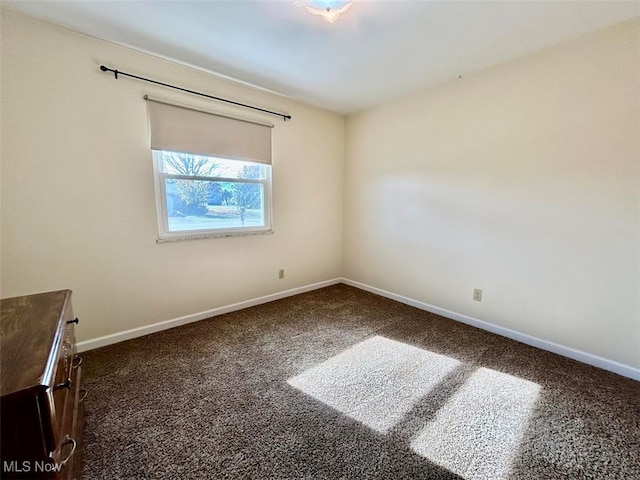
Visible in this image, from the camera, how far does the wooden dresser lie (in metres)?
0.74

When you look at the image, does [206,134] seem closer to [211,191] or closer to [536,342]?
[211,191]

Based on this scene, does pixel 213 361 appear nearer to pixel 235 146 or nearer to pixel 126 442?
pixel 126 442

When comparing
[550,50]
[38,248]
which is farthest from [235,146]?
[550,50]

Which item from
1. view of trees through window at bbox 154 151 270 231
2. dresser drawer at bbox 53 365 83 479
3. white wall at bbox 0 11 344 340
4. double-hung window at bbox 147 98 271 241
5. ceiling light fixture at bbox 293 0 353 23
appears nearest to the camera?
dresser drawer at bbox 53 365 83 479

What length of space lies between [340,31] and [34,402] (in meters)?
2.40

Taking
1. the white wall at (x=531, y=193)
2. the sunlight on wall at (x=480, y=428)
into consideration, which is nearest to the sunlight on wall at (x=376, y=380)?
the sunlight on wall at (x=480, y=428)

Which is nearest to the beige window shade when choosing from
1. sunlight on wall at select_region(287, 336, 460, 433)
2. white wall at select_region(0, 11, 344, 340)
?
white wall at select_region(0, 11, 344, 340)

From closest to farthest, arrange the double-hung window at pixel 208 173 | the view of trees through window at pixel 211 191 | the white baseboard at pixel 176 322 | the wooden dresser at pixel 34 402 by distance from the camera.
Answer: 1. the wooden dresser at pixel 34 402
2. the white baseboard at pixel 176 322
3. the double-hung window at pixel 208 173
4. the view of trees through window at pixel 211 191

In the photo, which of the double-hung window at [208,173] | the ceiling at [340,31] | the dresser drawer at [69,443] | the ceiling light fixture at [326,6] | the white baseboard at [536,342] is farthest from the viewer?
the double-hung window at [208,173]

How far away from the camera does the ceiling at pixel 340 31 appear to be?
170 centimetres

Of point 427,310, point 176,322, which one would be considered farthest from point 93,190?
point 427,310

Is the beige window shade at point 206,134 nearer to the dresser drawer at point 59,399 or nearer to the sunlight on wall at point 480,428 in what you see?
the dresser drawer at point 59,399

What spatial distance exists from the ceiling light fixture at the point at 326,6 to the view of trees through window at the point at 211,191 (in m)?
1.56

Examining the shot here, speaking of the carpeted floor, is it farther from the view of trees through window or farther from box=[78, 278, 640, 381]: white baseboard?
the view of trees through window
